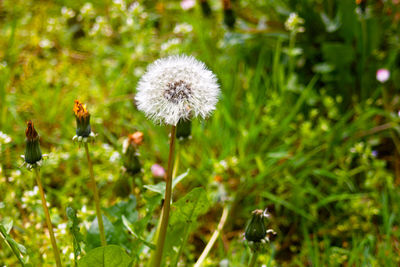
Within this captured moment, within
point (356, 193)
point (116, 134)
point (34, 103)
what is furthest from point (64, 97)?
point (356, 193)

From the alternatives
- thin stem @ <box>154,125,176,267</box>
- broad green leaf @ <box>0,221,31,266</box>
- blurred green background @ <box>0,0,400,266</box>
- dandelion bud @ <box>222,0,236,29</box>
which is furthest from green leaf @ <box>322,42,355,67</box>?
broad green leaf @ <box>0,221,31,266</box>

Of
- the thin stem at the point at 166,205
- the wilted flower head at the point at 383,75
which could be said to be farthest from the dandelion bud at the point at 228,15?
the thin stem at the point at 166,205

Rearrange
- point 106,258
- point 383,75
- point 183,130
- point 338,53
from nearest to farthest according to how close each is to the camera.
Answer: point 106,258
point 183,130
point 383,75
point 338,53

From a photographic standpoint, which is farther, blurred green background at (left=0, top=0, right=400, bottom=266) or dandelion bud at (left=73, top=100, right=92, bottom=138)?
blurred green background at (left=0, top=0, right=400, bottom=266)

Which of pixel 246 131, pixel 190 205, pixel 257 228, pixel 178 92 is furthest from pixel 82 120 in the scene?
pixel 246 131

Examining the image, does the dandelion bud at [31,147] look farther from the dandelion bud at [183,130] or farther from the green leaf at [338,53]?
the green leaf at [338,53]

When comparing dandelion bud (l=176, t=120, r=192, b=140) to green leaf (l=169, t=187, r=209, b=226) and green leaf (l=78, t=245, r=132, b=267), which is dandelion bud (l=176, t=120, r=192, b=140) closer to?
green leaf (l=169, t=187, r=209, b=226)

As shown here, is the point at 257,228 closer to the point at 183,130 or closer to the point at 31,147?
the point at 183,130
